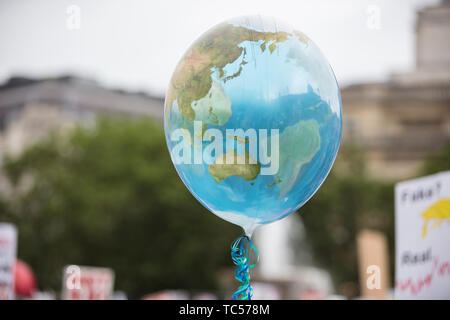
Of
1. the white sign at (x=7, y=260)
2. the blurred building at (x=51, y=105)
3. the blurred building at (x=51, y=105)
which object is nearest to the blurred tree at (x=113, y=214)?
the blurred building at (x=51, y=105)

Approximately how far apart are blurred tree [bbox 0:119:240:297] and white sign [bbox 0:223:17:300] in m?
20.6

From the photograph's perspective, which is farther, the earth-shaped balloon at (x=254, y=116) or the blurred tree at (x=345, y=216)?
the blurred tree at (x=345, y=216)

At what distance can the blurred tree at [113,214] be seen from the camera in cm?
2833

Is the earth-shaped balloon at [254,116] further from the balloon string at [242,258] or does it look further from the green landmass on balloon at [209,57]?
the balloon string at [242,258]

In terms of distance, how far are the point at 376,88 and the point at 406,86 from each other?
1.99 metres

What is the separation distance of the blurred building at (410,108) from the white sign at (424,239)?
39.8m

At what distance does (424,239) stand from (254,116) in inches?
78.4

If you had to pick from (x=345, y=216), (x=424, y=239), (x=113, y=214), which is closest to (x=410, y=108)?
(x=345, y=216)

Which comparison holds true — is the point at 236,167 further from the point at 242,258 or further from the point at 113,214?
the point at 113,214

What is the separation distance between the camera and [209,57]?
276 centimetres

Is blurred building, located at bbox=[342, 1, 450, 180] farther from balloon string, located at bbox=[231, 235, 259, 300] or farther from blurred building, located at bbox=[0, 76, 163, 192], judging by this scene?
balloon string, located at bbox=[231, 235, 259, 300]

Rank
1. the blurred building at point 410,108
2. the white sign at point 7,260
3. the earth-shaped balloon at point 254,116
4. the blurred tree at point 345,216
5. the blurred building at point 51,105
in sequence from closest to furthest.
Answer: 1. the earth-shaped balloon at point 254,116
2. the white sign at point 7,260
3. the blurred tree at point 345,216
4. the blurred building at point 410,108
5. the blurred building at point 51,105
